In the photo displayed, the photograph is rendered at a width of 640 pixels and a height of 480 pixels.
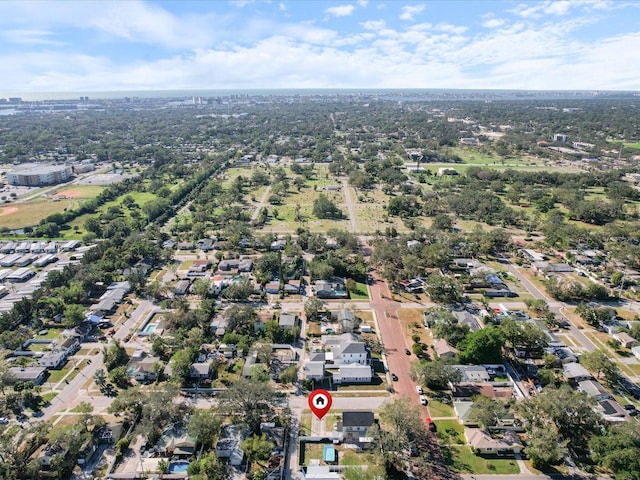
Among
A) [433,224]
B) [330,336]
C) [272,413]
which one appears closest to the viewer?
[272,413]

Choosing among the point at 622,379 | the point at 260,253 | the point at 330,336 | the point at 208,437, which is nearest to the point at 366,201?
the point at 260,253

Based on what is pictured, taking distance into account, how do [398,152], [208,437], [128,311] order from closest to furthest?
[208,437] → [128,311] → [398,152]

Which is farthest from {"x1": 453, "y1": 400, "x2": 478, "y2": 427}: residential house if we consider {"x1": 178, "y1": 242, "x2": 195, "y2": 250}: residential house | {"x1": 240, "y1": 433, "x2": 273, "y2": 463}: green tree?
{"x1": 178, "y1": 242, "x2": 195, "y2": 250}: residential house

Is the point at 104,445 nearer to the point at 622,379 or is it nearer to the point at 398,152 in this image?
the point at 622,379

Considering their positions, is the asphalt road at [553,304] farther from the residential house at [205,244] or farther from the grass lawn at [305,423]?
the residential house at [205,244]

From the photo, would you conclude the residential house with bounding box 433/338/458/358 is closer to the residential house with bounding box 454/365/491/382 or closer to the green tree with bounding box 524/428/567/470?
the residential house with bounding box 454/365/491/382
